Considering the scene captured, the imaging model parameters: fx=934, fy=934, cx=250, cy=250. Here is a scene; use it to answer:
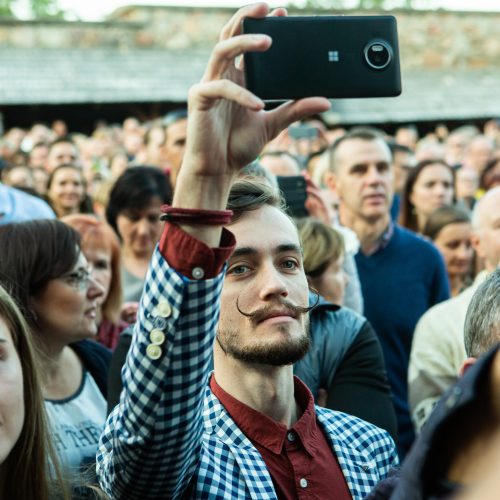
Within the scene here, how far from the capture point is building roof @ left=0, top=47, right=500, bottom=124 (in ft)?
64.8

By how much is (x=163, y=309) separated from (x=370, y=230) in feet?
11.1

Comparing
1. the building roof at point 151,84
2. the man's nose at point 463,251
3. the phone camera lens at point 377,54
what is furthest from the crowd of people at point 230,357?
the building roof at point 151,84

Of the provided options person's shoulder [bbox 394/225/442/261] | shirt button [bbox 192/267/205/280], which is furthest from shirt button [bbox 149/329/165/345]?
person's shoulder [bbox 394/225/442/261]

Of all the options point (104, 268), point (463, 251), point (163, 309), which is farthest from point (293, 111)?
point (463, 251)

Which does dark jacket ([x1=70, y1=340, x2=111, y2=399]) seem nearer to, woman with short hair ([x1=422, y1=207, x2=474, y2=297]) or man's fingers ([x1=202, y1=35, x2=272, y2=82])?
man's fingers ([x1=202, y1=35, x2=272, y2=82])

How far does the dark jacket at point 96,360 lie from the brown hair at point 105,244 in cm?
75

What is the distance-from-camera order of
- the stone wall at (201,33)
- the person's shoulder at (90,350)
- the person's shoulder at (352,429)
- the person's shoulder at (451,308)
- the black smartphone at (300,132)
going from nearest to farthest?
the person's shoulder at (352,429), the person's shoulder at (90,350), the person's shoulder at (451,308), the black smartphone at (300,132), the stone wall at (201,33)

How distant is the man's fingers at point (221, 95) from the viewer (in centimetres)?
158

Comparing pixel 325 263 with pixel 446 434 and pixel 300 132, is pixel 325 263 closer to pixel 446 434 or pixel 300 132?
pixel 446 434

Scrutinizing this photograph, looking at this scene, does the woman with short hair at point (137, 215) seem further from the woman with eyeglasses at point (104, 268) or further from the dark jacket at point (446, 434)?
the dark jacket at point (446, 434)

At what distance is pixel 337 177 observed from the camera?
5242 mm

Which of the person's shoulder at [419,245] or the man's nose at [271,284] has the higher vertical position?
the person's shoulder at [419,245]

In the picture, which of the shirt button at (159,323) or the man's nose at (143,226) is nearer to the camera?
the shirt button at (159,323)

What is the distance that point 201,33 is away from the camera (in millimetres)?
23688
